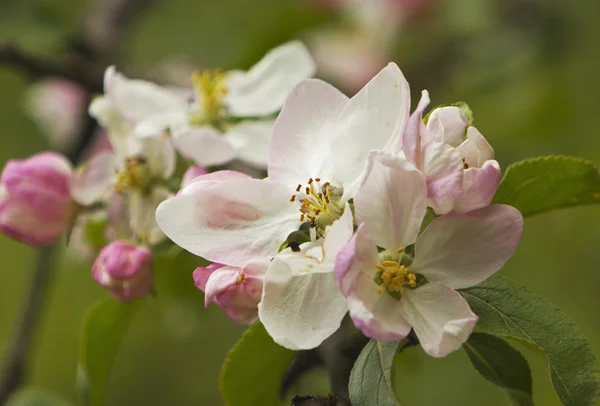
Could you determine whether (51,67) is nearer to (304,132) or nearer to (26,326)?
(26,326)

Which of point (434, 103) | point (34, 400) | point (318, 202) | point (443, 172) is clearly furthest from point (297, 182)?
point (434, 103)

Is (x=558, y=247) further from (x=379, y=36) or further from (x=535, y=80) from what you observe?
(x=379, y=36)

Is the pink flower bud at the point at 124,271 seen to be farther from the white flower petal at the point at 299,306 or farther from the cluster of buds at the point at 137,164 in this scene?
the white flower petal at the point at 299,306

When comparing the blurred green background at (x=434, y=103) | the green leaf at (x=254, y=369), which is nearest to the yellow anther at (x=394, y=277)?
the green leaf at (x=254, y=369)

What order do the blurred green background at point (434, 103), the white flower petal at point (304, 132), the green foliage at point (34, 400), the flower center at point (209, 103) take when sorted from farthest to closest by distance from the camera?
the blurred green background at point (434, 103) < the green foliage at point (34, 400) < the flower center at point (209, 103) < the white flower petal at point (304, 132)

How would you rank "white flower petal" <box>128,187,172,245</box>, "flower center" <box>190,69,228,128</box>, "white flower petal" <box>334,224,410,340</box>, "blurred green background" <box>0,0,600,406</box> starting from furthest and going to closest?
"blurred green background" <box>0,0,600,406</box>, "flower center" <box>190,69,228,128</box>, "white flower petal" <box>128,187,172,245</box>, "white flower petal" <box>334,224,410,340</box>

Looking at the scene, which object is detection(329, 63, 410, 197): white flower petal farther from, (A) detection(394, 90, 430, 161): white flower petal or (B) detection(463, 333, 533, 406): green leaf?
(B) detection(463, 333, 533, 406): green leaf

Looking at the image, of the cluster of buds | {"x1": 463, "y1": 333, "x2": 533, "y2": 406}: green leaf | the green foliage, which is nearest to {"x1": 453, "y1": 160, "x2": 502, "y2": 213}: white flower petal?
{"x1": 463, "y1": 333, "x2": 533, "y2": 406}: green leaf
